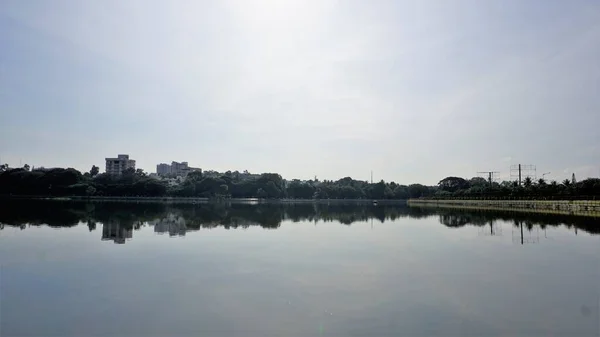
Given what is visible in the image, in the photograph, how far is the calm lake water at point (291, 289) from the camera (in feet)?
25.5

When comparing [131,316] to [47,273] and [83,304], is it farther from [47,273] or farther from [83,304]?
[47,273]

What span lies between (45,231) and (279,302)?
61.4 feet

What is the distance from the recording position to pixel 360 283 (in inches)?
447

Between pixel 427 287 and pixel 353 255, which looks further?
pixel 353 255

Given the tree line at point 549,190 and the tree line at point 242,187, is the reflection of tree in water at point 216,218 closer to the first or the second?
the tree line at point 549,190

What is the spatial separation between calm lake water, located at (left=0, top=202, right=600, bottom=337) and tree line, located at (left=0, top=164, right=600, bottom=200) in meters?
52.4

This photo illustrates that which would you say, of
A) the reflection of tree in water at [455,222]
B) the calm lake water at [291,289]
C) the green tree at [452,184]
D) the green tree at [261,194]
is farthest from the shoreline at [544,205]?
the green tree at [452,184]

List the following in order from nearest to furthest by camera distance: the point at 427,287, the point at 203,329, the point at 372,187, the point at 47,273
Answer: the point at 203,329 < the point at 427,287 < the point at 47,273 < the point at 372,187

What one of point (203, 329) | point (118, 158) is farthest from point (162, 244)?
point (118, 158)

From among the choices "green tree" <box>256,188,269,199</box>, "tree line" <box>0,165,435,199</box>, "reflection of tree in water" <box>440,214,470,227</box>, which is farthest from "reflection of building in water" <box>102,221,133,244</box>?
"green tree" <box>256,188,269,199</box>

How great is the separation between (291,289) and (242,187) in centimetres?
11377

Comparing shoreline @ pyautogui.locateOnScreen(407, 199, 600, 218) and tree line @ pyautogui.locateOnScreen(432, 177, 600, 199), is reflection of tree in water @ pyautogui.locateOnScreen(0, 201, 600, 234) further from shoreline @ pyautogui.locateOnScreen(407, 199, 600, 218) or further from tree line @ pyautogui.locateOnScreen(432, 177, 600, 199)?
tree line @ pyautogui.locateOnScreen(432, 177, 600, 199)

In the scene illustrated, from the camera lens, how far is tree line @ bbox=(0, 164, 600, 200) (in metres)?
69.2

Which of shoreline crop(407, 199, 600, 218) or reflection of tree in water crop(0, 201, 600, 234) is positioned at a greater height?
shoreline crop(407, 199, 600, 218)
